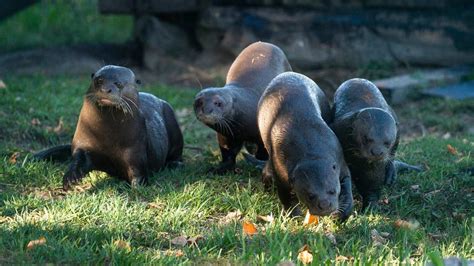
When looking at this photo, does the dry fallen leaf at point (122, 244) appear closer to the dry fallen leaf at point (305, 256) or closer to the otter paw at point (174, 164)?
the dry fallen leaf at point (305, 256)

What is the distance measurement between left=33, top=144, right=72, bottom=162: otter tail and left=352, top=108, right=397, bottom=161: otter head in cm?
227

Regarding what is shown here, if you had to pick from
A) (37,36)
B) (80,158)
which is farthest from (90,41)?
(80,158)

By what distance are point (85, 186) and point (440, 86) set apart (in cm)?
502

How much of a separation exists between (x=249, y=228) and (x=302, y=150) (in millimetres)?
597

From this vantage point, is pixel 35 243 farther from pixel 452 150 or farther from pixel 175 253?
pixel 452 150

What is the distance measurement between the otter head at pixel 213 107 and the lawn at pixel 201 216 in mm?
371

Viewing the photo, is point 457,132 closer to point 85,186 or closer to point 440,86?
point 440,86

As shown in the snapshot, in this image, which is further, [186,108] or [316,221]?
[186,108]

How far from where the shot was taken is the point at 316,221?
517 centimetres

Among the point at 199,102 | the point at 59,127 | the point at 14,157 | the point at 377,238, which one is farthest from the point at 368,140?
the point at 59,127

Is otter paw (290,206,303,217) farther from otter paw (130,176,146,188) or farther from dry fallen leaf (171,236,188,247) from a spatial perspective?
otter paw (130,176,146,188)

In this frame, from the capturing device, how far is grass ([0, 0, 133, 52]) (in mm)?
12711

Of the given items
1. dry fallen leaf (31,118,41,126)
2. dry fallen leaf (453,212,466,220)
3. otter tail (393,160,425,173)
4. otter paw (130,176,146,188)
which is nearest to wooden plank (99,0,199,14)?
dry fallen leaf (31,118,41,126)

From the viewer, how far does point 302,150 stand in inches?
205
